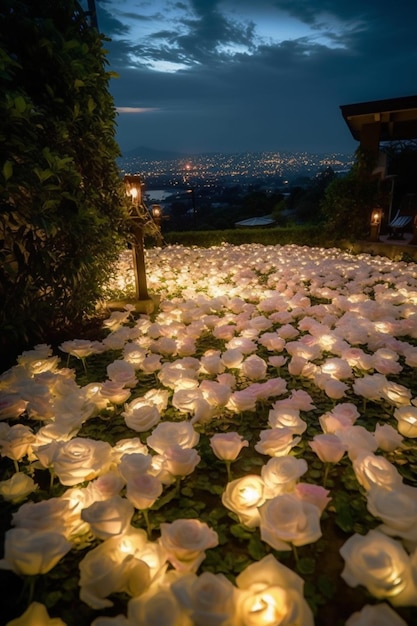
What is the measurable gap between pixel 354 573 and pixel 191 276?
6798mm

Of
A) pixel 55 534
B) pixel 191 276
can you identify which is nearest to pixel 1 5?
pixel 55 534

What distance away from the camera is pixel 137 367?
11.5 feet

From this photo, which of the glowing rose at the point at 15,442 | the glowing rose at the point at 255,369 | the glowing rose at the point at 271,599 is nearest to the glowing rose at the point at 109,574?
the glowing rose at the point at 271,599

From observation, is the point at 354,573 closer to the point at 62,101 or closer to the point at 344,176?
the point at 62,101

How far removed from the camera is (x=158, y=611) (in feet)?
3.82

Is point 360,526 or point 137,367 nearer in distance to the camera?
point 360,526

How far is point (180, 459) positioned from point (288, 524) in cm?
63

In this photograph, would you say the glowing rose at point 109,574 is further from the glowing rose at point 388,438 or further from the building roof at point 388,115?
the building roof at point 388,115

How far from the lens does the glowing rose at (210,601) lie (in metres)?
1.08

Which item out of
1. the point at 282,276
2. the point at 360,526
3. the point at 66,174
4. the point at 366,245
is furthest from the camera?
the point at 366,245

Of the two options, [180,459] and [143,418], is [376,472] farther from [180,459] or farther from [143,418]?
[143,418]

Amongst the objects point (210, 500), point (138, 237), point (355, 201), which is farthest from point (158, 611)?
point (355, 201)

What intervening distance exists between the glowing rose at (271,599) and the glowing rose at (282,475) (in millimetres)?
425

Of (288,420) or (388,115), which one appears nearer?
(288,420)
